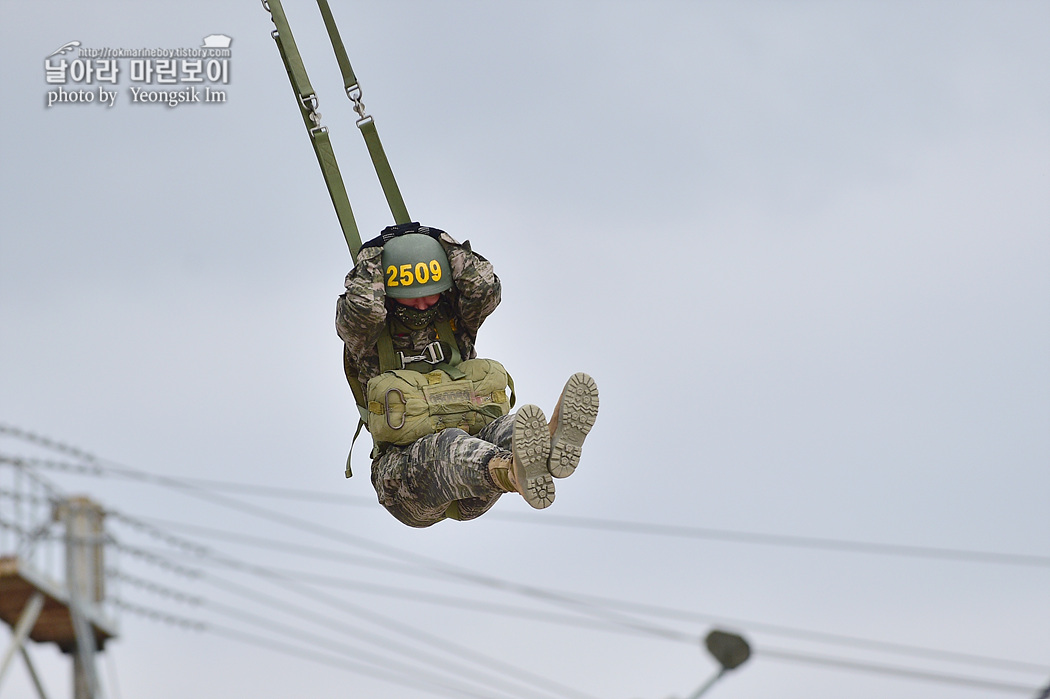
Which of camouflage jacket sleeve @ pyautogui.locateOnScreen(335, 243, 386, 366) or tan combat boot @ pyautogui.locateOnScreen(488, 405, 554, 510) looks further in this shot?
camouflage jacket sleeve @ pyautogui.locateOnScreen(335, 243, 386, 366)

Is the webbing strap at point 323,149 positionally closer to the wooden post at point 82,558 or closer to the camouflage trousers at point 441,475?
the camouflage trousers at point 441,475

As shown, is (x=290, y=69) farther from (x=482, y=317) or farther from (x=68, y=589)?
(x=68, y=589)

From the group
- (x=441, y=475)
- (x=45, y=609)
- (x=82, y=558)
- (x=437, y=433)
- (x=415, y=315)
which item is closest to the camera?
(x=82, y=558)

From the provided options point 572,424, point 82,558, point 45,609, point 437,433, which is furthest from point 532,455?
point 45,609

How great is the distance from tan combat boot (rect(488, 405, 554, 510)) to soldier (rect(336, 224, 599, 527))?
26.2 inches

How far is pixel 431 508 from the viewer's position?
18281mm

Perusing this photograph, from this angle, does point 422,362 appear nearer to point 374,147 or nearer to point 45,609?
point 374,147

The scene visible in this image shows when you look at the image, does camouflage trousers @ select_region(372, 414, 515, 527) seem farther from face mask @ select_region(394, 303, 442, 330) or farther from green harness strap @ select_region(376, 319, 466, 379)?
face mask @ select_region(394, 303, 442, 330)

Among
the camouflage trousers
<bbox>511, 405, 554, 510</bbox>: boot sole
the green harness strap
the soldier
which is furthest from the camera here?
the green harness strap

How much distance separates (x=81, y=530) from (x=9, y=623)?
0.90m

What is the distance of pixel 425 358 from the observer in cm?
1836

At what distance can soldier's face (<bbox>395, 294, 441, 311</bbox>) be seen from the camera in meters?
18.1

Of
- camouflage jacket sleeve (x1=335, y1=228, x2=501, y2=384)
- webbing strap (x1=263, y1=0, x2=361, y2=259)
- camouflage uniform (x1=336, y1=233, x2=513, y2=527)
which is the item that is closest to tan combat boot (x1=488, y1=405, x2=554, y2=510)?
camouflage uniform (x1=336, y1=233, x2=513, y2=527)

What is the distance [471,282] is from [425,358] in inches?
29.7
